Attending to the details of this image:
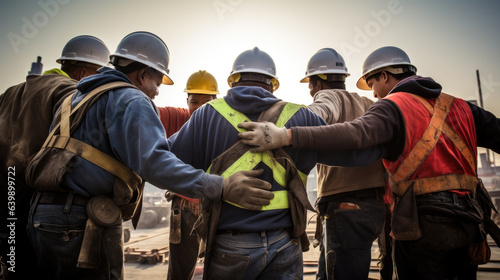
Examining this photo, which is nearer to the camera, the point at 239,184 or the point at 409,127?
the point at 239,184

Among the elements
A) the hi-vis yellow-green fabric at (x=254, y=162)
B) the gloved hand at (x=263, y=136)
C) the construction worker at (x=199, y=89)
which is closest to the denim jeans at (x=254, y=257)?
the hi-vis yellow-green fabric at (x=254, y=162)

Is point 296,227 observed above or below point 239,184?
below

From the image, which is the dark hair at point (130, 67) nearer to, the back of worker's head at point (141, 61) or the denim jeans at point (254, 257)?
the back of worker's head at point (141, 61)

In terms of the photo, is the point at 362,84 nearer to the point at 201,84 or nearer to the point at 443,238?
the point at 201,84

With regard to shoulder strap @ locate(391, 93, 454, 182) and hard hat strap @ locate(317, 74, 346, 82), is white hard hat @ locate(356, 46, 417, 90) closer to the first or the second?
hard hat strap @ locate(317, 74, 346, 82)

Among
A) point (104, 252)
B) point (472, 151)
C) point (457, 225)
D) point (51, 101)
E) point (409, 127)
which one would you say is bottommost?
point (104, 252)

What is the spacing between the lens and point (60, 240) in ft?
6.05

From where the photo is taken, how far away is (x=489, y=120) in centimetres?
255

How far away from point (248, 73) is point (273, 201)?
122 centimetres

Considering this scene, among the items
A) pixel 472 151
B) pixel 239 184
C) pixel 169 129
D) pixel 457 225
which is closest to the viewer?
pixel 239 184

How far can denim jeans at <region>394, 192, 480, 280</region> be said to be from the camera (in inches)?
83.7

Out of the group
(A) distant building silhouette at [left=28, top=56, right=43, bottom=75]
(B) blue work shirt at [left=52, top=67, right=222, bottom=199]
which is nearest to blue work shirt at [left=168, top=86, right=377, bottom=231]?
(B) blue work shirt at [left=52, top=67, right=222, bottom=199]

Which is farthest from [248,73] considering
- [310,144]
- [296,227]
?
[296,227]

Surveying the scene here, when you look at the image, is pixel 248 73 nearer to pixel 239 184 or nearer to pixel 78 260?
pixel 239 184
